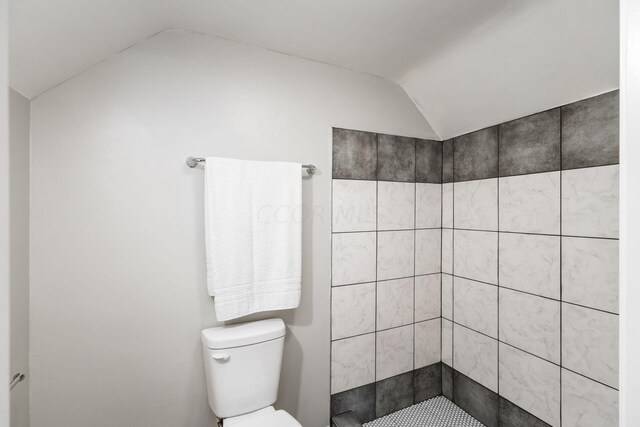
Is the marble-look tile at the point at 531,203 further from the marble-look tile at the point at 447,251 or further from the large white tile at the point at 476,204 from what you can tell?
the marble-look tile at the point at 447,251

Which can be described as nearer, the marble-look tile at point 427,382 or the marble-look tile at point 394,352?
the marble-look tile at point 394,352

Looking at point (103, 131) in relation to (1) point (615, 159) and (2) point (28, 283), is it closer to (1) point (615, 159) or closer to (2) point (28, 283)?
(2) point (28, 283)

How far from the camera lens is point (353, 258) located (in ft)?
5.89

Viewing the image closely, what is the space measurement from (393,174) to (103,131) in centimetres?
145

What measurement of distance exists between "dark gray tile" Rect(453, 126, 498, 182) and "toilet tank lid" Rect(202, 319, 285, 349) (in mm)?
1358

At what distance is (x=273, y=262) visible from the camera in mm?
1530

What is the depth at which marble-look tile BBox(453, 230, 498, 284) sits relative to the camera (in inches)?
69.4

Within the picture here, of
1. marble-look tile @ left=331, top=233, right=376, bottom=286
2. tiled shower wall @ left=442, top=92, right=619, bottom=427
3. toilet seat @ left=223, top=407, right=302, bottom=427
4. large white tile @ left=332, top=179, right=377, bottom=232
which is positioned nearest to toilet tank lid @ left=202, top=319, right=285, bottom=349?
toilet seat @ left=223, top=407, right=302, bottom=427

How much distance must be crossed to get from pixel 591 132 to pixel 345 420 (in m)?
1.81

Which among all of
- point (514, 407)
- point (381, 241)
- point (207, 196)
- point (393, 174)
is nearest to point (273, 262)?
point (207, 196)

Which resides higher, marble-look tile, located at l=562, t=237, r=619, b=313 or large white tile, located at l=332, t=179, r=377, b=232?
large white tile, located at l=332, t=179, r=377, b=232

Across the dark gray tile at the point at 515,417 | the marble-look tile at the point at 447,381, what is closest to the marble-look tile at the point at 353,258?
the marble-look tile at the point at 447,381

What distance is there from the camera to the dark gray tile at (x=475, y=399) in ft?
5.76

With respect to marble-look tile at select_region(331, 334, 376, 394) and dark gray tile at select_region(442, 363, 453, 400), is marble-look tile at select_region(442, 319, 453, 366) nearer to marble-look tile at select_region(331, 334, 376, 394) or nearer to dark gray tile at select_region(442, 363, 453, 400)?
dark gray tile at select_region(442, 363, 453, 400)
